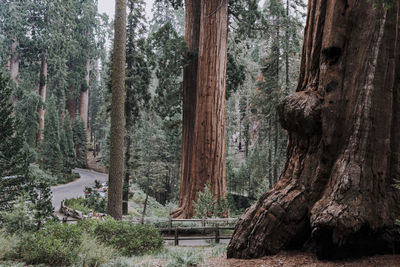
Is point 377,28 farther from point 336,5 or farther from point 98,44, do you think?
point 98,44

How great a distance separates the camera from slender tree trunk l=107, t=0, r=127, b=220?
29.8ft

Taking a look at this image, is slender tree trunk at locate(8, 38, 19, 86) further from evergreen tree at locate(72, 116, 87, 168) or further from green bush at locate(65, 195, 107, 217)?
evergreen tree at locate(72, 116, 87, 168)

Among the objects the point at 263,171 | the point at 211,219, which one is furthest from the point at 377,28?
the point at 263,171

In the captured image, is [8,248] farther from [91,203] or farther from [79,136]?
[79,136]

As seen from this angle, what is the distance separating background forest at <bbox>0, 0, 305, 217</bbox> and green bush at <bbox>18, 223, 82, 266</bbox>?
839cm

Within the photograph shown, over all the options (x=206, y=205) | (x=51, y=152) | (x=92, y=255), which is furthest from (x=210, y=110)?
(x=51, y=152)

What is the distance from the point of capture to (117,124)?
9.12 metres

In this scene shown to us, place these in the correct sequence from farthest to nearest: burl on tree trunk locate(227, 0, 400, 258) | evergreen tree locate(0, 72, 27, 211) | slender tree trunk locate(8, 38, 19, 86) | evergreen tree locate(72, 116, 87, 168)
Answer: evergreen tree locate(72, 116, 87, 168) → slender tree trunk locate(8, 38, 19, 86) → evergreen tree locate(0, 72, 27, 211) → burl on tree trunk locate(227, 0, 400, 258)

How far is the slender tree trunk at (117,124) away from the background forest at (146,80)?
314 cm

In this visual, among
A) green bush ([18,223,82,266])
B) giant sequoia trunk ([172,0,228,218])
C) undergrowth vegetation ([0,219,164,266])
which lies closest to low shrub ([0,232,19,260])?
undergrowth vegetation ([0,219,164,266])

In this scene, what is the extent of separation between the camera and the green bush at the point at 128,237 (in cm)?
648

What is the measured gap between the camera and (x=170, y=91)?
552 inches

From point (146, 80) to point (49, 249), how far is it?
15836mm

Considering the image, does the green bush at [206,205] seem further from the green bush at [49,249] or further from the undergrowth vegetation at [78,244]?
the green bush at [49,249]
